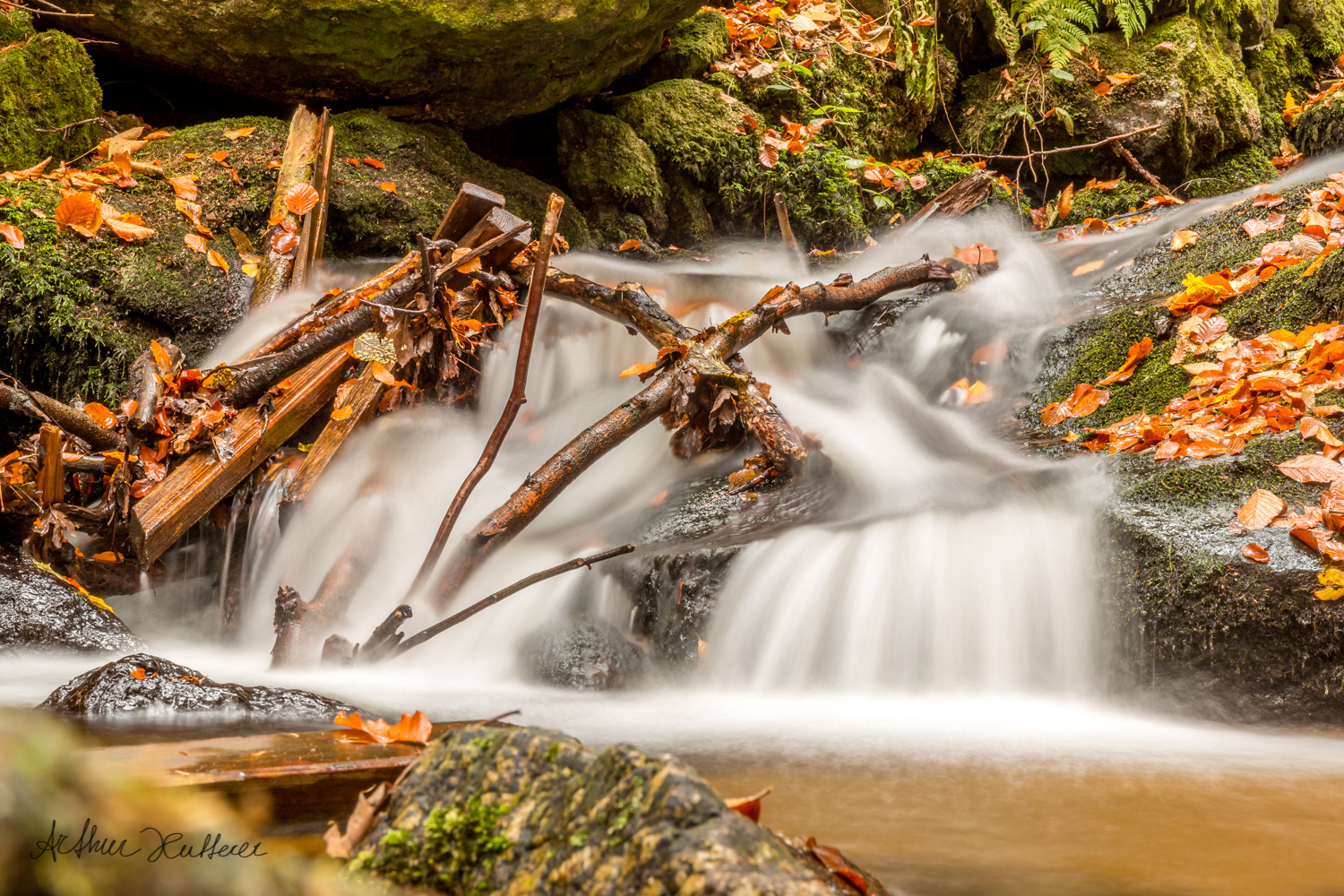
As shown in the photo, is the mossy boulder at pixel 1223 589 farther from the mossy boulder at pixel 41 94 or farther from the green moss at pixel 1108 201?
the mossy boulder at pixel 41 94

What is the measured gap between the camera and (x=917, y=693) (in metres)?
3.23

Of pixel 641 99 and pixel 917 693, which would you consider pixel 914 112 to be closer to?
pixel 641 99

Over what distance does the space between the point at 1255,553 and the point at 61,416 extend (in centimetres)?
518

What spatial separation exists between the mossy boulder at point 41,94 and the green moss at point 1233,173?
9.79m

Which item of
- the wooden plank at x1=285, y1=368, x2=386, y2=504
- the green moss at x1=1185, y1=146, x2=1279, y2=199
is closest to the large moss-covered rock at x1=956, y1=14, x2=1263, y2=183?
the green moss at x1=1185, y1=146, x2=1279, y2=199

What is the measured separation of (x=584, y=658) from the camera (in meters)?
3.47

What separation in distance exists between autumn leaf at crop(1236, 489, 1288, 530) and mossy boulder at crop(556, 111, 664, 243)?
580cm

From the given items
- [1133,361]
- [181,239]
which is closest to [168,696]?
[181,239]

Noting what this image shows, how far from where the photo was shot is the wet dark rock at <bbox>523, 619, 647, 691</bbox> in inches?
134

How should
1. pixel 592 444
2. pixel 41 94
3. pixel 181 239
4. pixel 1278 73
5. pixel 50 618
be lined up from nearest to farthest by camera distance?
pixel 50 618 → pixel 592 444 → pixel 181 239 → pixel 41 94 → pixel 1278 73

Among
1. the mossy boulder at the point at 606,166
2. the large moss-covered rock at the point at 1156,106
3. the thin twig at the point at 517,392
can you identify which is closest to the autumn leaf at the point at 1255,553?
the thin twig at the point at 517,392

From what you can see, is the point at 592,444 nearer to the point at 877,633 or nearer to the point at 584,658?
the point at 584,658

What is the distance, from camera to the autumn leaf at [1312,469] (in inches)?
120

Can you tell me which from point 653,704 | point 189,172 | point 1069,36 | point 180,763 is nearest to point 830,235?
point 1069,36
